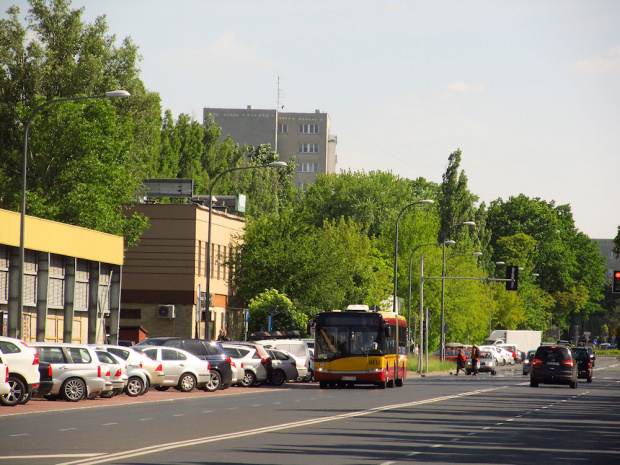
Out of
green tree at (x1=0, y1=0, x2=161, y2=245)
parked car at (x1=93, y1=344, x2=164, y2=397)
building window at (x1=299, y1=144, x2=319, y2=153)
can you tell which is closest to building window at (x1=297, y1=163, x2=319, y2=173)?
building window at (x1=299, y1=144, x2=319, y2=153)

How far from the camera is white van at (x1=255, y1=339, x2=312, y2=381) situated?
152 feet

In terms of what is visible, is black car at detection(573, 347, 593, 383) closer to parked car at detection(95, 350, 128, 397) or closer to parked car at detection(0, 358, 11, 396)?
parked car at detection(95, 350, 128, 397)

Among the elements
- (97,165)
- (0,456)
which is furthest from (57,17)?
(0,456)

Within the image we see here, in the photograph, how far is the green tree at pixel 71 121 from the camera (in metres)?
57.6

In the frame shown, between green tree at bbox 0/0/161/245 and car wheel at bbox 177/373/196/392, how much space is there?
71.2 feet

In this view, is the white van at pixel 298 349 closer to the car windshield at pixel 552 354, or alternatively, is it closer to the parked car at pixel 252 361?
the parked car at pixel 252 361

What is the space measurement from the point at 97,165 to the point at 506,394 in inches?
1086

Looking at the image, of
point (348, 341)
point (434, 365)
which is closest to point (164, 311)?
point (434, 365)

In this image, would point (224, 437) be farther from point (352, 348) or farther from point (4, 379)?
point (352, 348)

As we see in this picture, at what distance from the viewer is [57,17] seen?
206ft

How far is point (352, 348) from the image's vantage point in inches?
1597

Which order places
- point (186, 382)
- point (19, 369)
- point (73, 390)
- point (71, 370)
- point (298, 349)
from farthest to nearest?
point (298, 349) → point (186, 382) → point (73, 390) → point (71, 370) → point (19, 369)

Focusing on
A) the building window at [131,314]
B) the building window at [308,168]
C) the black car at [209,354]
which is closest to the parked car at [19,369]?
the black car at [209,354]

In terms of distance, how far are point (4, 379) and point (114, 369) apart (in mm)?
5879
